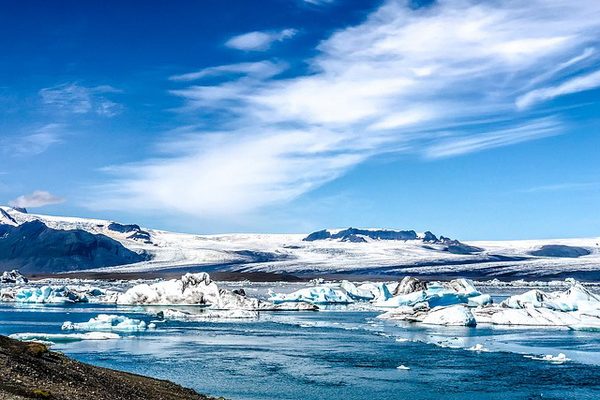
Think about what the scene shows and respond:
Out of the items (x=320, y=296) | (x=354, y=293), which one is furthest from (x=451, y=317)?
(x=354, y=293)

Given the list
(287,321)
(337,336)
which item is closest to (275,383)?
(337,336)

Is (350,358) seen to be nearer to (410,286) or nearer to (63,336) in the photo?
(63,336)

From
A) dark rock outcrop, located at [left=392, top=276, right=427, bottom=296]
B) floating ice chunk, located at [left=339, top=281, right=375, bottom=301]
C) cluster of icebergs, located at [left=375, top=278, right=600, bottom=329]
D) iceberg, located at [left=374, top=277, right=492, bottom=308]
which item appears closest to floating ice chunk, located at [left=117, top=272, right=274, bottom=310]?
iceberg, located at [left=374, top=277, right=492, bottom=308]

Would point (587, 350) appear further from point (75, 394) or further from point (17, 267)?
point (17, 267)

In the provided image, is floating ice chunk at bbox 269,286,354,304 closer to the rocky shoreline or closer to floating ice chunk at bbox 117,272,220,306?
floating ice chunk at bbox 117,272,220,306

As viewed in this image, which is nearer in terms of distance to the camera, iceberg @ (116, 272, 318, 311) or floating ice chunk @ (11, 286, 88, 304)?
iceberg @ (116, 272, 318, 311)

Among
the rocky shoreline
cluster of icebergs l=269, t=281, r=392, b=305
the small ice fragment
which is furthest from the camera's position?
cluster of icebergs l=269, t=281, r=392, b=305

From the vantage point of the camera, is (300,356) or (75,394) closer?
(75,394)

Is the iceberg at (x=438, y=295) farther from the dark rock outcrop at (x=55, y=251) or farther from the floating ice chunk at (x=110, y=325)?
the dark rock outcrop at (x=55, y=251)
